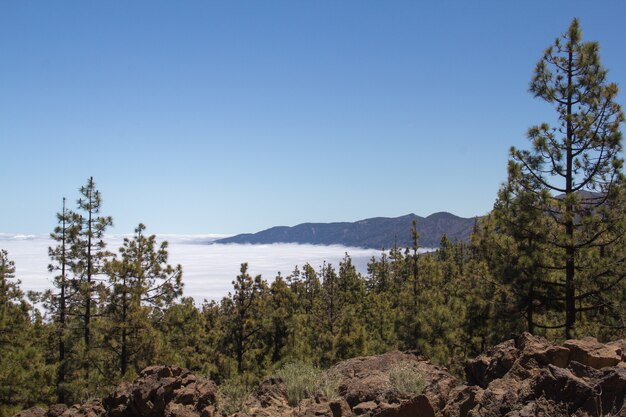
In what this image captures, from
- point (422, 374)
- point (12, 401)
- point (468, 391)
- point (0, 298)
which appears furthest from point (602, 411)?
point (0, 298)

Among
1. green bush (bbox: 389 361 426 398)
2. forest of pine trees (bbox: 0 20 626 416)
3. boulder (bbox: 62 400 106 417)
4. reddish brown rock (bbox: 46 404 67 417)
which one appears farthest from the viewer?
forest of pine trees (bbox: 0 20 626 416)

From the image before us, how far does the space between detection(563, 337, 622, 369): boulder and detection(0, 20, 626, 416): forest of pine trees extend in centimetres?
747

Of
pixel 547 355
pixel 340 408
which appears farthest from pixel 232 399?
pixel 547 355

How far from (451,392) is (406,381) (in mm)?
928

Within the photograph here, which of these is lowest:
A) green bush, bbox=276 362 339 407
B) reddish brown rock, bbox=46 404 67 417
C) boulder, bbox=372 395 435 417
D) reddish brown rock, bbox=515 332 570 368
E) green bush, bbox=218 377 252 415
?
reddish brown rock, bbox=46 404 67 417

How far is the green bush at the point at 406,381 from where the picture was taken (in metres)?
9.36

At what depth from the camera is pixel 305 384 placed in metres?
10.6

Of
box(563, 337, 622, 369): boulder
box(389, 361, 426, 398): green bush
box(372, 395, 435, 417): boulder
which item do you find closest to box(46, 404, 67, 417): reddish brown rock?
box(372, 395, 435, 417): boulder

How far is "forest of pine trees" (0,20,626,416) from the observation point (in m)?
16.1

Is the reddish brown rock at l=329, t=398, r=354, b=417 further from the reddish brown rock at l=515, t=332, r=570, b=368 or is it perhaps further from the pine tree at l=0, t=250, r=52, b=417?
the pine tree at l=0, t=250, r=52, b=417

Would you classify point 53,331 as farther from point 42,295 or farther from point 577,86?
point 577,86

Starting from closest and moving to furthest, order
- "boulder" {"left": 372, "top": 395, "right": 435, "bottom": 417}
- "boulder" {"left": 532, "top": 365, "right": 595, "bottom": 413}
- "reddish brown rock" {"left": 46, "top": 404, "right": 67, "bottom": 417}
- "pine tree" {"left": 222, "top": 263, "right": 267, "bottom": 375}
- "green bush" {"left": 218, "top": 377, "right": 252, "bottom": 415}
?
"boulder" {"left": 532, "top": 365, "right": 595, "bottom": 413} → "boulder" {"left": 372, "top": 395, "right": 435, "bottom": 417} → "green bush" {"left": 218, "top": 377, "right": 252, "bottom": 415} → "reddish brown rock" {"left": 46, "top": 404, "right": 67, "bottom": 417} → "pine tree" {"left": 222, "top": 263, "right": 267, "bottom": 375}

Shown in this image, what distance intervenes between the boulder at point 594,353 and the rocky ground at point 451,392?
15mm

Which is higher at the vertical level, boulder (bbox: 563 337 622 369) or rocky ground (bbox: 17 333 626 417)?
boulder (bbox: 563 337 622 369)
